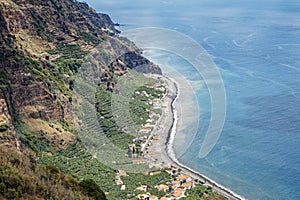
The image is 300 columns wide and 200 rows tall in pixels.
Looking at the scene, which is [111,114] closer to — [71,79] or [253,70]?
[71,79]

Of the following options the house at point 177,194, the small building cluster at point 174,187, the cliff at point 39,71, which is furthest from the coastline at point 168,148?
the cliff at point 39,71

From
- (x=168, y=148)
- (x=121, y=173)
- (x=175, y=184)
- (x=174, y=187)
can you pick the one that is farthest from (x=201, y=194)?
(x=168, y=148)

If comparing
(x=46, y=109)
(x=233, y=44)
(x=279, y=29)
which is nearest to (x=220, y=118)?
(x=46, y=109)

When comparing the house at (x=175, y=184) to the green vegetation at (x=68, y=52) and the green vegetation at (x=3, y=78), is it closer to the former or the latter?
the green vegetation at (x=3, y=78)

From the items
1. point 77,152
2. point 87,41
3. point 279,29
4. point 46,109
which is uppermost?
point 279,29

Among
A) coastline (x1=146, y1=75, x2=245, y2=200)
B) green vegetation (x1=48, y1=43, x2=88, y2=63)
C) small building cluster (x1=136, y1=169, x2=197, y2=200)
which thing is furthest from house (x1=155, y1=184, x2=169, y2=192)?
green vegetation (x1=48, y1=43, x2=88, y2=63)
